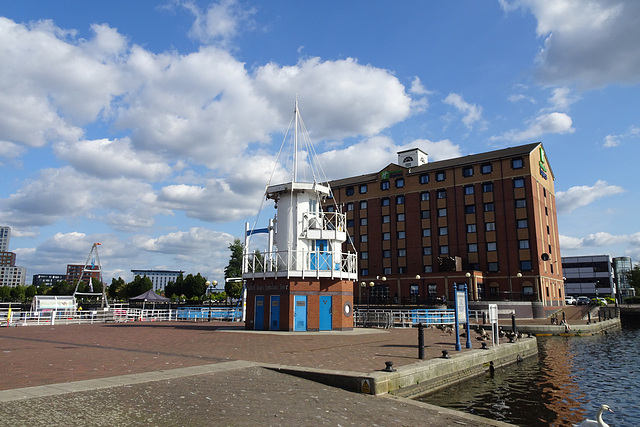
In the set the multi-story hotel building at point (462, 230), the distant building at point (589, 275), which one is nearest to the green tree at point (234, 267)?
the multi-story hotel building at point (462, 230)

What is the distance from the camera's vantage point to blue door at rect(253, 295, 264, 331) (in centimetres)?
3009

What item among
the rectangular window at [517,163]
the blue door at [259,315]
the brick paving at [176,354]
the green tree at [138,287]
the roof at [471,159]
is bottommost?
the brick paving at [176,354]

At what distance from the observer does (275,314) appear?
29469 millimetres

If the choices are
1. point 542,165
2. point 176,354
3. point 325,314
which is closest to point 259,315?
point 325,314

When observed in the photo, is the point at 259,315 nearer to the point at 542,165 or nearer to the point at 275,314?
the point at 275,314

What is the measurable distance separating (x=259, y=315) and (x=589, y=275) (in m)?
121

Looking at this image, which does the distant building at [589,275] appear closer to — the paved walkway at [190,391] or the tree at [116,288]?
the tree at [116,288]

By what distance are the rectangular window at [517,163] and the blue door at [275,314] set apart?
145 ft

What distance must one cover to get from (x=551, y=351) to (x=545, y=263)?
36.1 meters

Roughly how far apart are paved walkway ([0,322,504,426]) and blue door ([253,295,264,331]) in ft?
38.8

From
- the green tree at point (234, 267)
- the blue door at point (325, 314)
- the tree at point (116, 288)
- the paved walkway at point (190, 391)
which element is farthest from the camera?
the tree at point (116, 288)

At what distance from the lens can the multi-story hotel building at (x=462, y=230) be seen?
58781 mm

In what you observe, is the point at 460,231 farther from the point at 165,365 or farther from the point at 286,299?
the point at 165,365

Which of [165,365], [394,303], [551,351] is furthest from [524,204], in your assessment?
[165,365]
